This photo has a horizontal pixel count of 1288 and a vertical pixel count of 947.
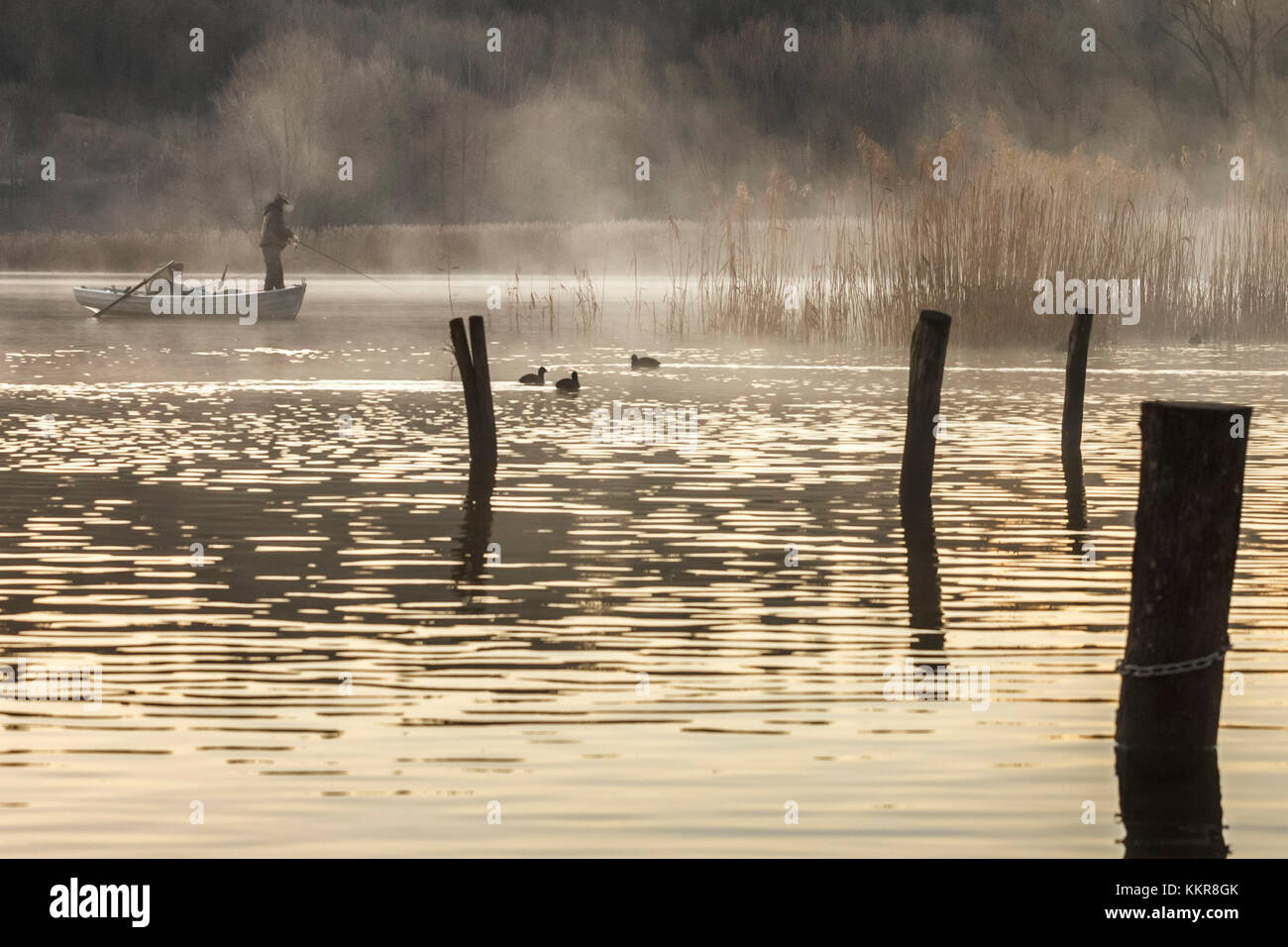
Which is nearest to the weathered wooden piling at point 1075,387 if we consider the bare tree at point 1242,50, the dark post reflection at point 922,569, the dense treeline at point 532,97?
the dark post reflection at point 922,569

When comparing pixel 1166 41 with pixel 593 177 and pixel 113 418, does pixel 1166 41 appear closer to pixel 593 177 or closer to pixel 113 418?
pixel 593 177

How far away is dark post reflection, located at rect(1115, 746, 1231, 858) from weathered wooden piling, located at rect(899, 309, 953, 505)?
24.8 ft

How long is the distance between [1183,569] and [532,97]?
92.7 meters

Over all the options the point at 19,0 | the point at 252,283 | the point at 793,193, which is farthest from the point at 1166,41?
the point at 19,0

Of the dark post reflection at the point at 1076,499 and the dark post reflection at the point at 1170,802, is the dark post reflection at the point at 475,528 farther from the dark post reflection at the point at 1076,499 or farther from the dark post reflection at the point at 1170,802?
the dark post reflection at the point at 1170,802

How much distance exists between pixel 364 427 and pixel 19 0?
105185mm

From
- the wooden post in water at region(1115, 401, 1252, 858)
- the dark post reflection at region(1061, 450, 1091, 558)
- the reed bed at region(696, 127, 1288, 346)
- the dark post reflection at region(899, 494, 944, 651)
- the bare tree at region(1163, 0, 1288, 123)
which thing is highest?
the bare tree at region(1163, 0, 1288, 123)

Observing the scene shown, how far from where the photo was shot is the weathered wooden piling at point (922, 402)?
15.9 m

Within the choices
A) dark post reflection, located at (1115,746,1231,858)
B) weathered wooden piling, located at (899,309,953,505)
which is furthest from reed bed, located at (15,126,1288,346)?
dark post reflection, located at (1115,746,1231,858)

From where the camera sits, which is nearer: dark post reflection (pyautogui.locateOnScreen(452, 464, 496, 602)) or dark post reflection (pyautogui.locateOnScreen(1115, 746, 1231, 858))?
dark post reflection (pyautogui.locateOnScreen(1115, 746, 1231, 858))

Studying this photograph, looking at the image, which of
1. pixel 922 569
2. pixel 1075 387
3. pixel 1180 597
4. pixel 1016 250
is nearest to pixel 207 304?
pixel 1016 250

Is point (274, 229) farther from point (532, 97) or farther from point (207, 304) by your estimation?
point (532, 97)

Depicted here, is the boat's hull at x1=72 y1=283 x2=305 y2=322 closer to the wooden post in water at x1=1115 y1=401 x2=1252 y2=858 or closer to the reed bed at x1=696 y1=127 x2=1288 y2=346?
the reed bed at x1=696 y1=127 x2=1288 y2=346

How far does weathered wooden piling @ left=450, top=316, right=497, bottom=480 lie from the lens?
18141 millimetres
